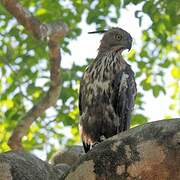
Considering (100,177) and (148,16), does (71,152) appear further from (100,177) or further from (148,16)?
(100,177)

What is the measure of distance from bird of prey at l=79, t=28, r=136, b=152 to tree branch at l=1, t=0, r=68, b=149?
800 mm

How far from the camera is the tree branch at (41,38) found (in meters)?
6.67

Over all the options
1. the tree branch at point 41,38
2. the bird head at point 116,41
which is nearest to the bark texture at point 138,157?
the bird head at point 116,41

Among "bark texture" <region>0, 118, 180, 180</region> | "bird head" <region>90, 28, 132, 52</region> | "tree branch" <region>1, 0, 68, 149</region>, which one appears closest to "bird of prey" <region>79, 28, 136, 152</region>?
"bird head" <region>90, 28, 132, 52</region>

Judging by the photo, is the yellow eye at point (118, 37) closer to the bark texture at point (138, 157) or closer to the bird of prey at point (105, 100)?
the bird of prey at point (105, 100)

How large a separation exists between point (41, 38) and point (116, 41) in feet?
3.11

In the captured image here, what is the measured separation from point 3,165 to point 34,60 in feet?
16.1

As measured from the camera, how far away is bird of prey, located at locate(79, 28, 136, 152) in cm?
602

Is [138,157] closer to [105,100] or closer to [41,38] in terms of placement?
[105,100]

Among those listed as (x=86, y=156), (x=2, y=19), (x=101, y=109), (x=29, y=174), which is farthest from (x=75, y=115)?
(x=86, y=156)

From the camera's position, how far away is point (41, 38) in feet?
22.1

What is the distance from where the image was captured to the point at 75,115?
29.8 ft

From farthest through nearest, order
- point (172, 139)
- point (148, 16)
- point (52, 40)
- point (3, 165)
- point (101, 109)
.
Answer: point (148, 16)
point (52, 40)
point (101, 109)
point (3, 165)
point (172, 139)

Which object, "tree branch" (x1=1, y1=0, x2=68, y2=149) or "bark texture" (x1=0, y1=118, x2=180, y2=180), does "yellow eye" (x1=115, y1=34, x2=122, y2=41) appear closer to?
"tree branch" (x1=1, y1=0, x2=68, y2=149)
